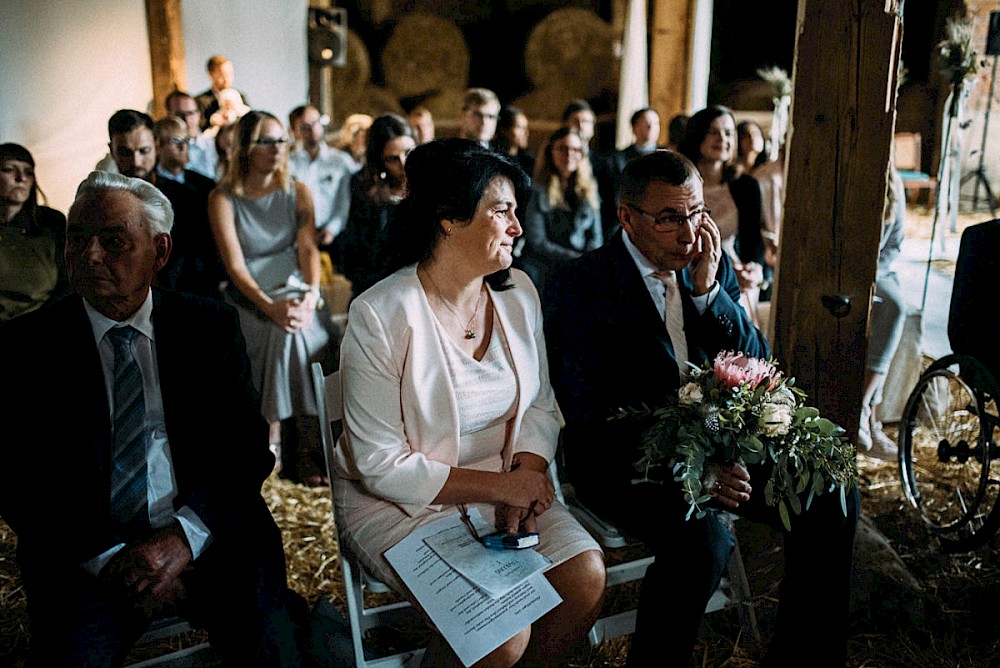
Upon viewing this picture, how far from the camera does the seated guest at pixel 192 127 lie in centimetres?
590

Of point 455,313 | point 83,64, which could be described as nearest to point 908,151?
point 83,64

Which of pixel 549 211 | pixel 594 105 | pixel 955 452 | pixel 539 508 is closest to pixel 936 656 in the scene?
pixel 955 452

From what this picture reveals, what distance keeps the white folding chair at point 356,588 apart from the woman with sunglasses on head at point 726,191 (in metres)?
2.40

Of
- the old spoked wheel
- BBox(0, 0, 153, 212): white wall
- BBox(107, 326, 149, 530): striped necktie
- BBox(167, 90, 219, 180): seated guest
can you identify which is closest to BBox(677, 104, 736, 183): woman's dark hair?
the old spoked wheel

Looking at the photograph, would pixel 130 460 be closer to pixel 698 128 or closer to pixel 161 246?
pixel 161 246

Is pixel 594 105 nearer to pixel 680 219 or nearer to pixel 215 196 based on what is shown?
pixel 215 196

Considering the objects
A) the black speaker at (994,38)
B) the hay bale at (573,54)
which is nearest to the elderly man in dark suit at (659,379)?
the black speaker at (994,38)

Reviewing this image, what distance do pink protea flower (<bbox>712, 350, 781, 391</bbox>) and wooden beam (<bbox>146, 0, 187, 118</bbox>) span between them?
19.1ft

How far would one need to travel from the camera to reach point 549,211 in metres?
5.13

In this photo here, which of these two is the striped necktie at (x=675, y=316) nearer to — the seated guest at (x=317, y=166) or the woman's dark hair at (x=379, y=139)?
the woman's dark hair at (x=379, y=139)

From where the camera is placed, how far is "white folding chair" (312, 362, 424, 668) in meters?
2.33

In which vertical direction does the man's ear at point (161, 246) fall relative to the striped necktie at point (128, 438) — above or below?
above

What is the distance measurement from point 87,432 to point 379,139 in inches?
107

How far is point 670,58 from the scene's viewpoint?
9094 millimetres
